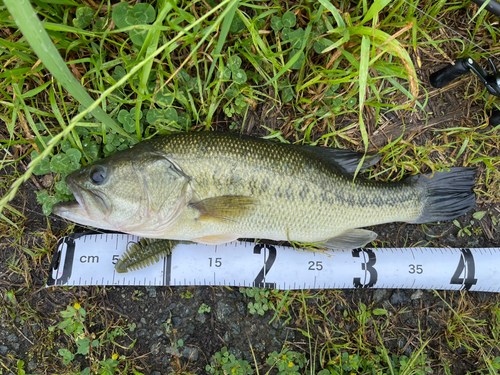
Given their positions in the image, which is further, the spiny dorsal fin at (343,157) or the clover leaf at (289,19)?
the spiny dorsal fin at (343,157)

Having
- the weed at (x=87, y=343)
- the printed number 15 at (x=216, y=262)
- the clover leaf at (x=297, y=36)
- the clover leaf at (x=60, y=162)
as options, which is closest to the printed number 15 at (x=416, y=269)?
the printed number 15 at (x=216, y=262)

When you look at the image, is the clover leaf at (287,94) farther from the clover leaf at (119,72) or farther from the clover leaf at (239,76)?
the clover leaf at (119,72)

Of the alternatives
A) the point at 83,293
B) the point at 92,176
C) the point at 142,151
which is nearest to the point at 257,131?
the point at 142,151

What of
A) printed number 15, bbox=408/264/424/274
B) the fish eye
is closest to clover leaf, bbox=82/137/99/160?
the fish eye

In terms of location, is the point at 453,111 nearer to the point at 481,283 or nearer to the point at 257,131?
the point at 481,283

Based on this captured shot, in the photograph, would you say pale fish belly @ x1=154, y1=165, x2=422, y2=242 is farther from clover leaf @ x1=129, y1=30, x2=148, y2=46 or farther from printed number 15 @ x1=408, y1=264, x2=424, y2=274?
clover leaf @ x1=129, y1=30, x2=148, y2=46

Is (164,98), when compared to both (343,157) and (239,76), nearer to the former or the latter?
(239,76)
